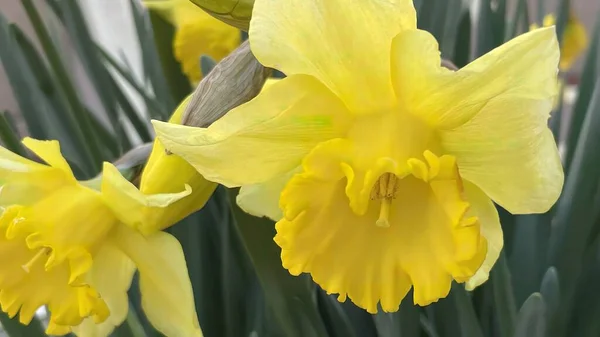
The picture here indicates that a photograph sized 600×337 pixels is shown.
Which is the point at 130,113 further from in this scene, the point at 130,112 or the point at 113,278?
the point at 113,278

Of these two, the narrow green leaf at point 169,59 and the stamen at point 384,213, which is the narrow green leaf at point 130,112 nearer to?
the narrow green leaf at point 169,59

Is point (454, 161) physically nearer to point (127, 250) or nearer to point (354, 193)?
point (354, 193)

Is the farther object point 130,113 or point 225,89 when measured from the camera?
point 130,113

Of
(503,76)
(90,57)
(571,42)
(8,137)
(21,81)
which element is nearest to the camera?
(503,76)

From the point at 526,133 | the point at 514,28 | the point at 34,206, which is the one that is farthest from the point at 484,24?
the point at 34,206

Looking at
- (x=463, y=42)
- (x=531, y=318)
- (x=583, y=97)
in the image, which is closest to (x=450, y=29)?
(x=463, y=42)
